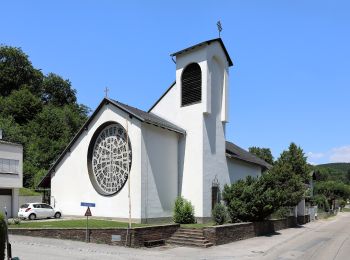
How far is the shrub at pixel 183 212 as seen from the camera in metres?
29.1

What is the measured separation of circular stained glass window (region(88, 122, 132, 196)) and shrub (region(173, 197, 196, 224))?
153 inches

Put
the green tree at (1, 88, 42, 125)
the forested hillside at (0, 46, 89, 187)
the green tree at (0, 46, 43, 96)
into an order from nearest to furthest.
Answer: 1. the forested hillside at (0, 46, 89, 187)
2. the green tree at (1, 88, 42, 125)
3. the green tree at (0, 46, 43, 96)

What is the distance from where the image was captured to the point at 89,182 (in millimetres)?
31891

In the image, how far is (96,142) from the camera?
3241cm

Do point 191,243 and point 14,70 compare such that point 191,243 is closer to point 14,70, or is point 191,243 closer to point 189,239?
point 189,239

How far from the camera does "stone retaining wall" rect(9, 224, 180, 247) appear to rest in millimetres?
21312

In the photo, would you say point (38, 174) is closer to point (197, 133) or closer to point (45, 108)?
point (45, 108)

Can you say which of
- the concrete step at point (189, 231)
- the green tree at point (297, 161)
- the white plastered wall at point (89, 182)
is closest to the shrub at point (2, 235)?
the concrete step at point (189, 231)

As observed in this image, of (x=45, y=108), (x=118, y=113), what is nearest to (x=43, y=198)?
(x=118, y=113)

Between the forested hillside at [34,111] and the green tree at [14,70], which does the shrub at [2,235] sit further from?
the green tree at [14,70]

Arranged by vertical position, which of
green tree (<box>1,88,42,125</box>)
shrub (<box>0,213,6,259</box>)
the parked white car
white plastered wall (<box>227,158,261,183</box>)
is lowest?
the parked white car

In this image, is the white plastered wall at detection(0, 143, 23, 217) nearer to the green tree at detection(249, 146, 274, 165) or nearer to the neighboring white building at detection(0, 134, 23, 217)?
the neighboring white building at detection(0, 134, 23, 217)

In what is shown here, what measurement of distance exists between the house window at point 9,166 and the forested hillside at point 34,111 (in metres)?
16.1

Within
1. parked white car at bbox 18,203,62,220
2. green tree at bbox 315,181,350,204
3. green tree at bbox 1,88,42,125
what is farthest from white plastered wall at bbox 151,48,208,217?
green tree at bbox 315,181,350,204
